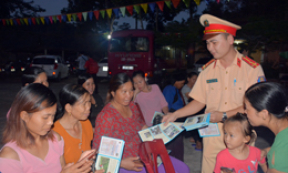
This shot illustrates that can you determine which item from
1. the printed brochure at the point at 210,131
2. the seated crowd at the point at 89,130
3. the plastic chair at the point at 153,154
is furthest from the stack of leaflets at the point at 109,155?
the printed brochure at the point at 210,131

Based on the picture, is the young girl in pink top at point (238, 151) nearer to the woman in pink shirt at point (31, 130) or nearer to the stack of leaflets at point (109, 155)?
the stack of leaflets at point (109, 155)

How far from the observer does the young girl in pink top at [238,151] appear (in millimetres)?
2195

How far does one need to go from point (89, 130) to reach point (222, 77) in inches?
64.0

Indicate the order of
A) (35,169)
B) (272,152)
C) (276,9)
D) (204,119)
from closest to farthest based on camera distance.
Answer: (272,152) < (35,169) < (204,119) < (276,9)

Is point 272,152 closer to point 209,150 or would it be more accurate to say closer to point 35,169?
point 209,150

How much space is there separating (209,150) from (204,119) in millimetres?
547

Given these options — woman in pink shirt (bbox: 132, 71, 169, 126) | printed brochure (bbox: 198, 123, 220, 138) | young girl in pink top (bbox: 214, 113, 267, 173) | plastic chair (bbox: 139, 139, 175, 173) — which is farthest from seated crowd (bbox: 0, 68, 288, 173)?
woman in pink shirt (bbox: 132, 71, 169, 126)

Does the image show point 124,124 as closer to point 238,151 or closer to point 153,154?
point 153,154

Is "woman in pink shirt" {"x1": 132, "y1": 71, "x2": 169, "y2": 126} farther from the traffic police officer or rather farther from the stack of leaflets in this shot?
the stack of leaflets

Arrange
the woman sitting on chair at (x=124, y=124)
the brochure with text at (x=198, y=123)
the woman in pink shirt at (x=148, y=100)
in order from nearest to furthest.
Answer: the brochure with text at (x=198, y=123) < the woman sitting on chair at (x=124, y=124) < the woman in pink shirt at (x=148, y=100)

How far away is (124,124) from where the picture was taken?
99.7 inches

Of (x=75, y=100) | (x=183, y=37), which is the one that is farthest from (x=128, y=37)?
(x=75, y=100)

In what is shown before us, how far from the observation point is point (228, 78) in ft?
8.32

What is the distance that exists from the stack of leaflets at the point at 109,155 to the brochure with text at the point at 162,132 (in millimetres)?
458
